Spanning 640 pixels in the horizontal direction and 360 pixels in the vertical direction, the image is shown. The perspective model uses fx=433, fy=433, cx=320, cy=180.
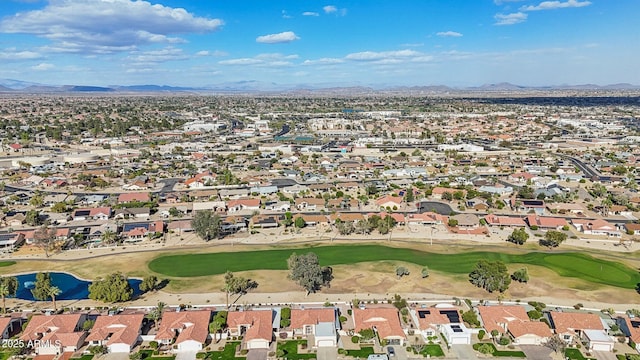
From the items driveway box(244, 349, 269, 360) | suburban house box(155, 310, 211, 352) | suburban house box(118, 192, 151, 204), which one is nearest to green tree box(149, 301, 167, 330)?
suburban house box(155, 310, 211, 352)

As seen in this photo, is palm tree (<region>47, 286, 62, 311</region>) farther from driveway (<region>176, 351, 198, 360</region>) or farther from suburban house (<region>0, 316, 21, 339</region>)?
driveway (<region>176, 351, 198, 360</region>)

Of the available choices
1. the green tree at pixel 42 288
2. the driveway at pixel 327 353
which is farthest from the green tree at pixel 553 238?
the green tree at pixel 42 288

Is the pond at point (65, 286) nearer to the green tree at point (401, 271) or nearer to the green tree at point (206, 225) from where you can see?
the green tree at point (206, 225)

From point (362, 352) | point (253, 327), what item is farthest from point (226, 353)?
point (362, 352)

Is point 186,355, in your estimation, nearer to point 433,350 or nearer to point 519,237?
point 433,350

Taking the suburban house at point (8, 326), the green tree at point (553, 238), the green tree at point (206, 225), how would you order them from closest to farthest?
the suburban house at point (8, 326) < the green tree at point (553, 238) < the green tree at point (206, 225)
